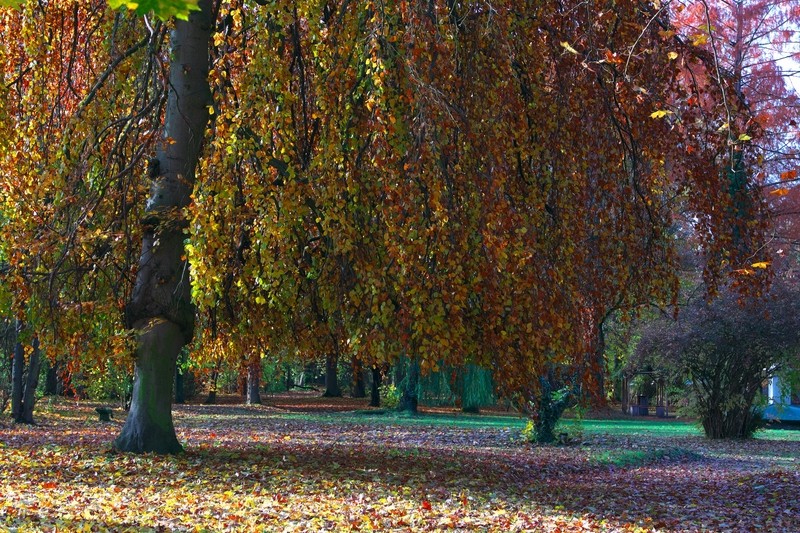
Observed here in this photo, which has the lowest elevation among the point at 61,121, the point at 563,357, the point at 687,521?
the point at 687,521

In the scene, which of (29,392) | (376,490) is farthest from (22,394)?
(376,490)

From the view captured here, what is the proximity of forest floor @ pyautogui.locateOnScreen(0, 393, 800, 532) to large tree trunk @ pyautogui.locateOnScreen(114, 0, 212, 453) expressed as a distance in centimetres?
44

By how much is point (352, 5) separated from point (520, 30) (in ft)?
4.88

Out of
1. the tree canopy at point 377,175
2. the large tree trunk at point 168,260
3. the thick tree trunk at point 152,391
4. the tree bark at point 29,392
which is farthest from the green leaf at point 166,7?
the tree bark at point 29,392

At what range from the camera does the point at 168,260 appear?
28.1ft

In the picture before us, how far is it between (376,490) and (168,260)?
3061mm

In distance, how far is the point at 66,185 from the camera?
8.13 metres

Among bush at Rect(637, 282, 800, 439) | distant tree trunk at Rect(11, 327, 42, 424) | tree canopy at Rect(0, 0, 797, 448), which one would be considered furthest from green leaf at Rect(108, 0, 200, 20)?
distant tree trunk at Rect(11, 327, 42, 424)

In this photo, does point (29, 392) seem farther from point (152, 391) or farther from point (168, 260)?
point (168, 260)

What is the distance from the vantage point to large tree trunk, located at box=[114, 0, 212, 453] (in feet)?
27.8

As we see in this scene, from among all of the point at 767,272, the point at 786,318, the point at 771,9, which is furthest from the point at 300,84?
the point at 771,9

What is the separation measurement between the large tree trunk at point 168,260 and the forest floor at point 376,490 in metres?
0.44

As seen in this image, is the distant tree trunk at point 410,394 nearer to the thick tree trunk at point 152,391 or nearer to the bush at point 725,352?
the bush at point 725,352

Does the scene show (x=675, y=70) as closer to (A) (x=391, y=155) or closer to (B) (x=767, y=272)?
(B) (x=767, y=272)
